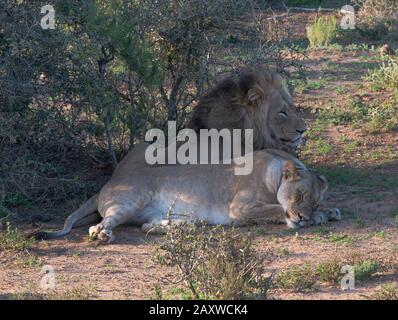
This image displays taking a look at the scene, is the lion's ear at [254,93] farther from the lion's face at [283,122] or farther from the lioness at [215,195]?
the lioness at [215,195]

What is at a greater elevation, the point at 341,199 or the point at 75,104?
the point at 75,104

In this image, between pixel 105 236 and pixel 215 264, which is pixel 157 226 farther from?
pixel 215 264

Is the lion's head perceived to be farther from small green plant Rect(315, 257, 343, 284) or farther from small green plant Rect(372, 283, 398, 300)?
small green plant Rect(372, 283, 398, 300)

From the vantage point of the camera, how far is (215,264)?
19.6 feet

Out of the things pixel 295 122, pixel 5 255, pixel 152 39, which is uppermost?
pixel 152 39

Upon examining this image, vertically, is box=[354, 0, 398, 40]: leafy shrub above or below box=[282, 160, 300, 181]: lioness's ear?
above

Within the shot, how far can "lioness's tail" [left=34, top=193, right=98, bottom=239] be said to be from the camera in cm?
776

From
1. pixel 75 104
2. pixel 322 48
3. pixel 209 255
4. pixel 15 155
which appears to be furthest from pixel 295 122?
pixel 322 48

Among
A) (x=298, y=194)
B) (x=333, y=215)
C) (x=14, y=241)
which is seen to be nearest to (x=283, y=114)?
(x=298, y=194)

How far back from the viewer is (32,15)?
838 cm

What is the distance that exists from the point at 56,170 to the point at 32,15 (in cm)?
145

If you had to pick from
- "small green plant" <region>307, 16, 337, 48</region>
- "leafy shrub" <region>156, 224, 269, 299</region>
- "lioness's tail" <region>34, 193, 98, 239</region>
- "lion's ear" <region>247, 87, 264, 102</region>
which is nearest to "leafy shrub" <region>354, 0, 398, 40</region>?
"small green plant" <region>307, 16, 337, 48</region>

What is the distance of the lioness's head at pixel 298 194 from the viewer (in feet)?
26.2

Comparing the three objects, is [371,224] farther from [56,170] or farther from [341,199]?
[56,170]
